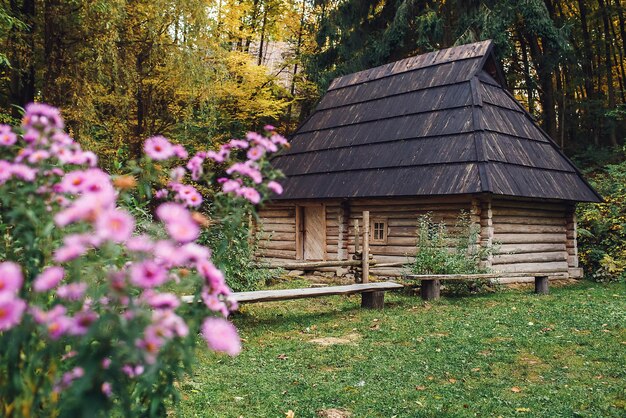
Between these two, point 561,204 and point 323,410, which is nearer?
point 323,410

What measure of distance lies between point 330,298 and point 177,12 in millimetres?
9908

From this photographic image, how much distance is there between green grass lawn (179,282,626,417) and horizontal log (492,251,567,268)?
2.80 meters

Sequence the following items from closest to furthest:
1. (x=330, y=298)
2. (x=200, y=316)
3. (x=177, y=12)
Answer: (x=200, y=316)
(x=330, y=298)
(x=177, y=12)

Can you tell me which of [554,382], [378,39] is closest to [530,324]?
[554,382]

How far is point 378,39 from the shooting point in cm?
2298

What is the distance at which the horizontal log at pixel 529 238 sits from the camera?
43.9 feet

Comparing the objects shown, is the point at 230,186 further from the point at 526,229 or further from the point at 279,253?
the point at 279,253

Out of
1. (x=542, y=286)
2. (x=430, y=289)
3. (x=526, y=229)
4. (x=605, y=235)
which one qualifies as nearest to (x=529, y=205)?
(x=526, y=229)

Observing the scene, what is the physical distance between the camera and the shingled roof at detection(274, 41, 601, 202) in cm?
1291

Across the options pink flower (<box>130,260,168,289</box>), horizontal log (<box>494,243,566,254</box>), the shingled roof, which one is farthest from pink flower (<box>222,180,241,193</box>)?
horizontal log (<box>494,243,566,254</box>)

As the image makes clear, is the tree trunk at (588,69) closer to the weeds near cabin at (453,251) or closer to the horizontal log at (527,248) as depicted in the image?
→ the horizontal log at (527,248)

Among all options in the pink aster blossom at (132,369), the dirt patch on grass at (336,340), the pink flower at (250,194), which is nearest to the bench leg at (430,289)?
the dirt patch on grass at (336,340)

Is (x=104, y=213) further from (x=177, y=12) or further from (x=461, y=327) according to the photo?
(x=177, y=12)

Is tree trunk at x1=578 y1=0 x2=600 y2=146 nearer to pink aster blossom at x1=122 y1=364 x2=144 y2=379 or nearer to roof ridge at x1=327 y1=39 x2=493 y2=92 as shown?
roof ridge at x1=327 y1=39 x2=493 y2=92
